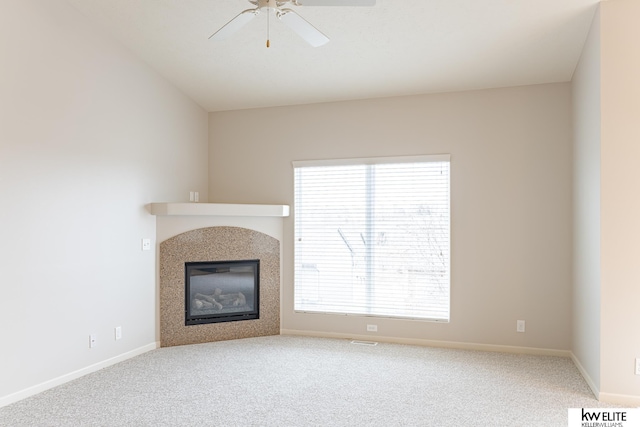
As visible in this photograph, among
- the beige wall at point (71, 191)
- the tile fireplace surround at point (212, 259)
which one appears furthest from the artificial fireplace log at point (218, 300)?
the beige wall at point (71, 191)

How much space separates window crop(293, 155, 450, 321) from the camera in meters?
5.12

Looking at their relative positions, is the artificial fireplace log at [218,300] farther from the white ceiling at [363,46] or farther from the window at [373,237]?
the white ceiling at [363,46]

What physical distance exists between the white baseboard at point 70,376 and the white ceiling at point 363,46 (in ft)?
9.64

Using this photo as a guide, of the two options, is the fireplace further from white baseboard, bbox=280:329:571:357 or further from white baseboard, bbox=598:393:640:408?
white baseboard, bbox=598:393:640:408

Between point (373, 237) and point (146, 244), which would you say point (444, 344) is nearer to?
point (373, 237)

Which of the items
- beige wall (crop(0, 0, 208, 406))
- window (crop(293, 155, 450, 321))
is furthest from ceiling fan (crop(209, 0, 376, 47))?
window (crop(293, 155, 450, 321))

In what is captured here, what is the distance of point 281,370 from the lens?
426 centimetres

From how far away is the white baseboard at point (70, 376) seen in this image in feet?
11.5

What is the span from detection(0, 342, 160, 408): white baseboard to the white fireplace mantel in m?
1.43

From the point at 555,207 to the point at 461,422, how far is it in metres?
2.56

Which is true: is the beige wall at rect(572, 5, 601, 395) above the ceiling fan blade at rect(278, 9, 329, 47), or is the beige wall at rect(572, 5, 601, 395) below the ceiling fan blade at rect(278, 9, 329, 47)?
below

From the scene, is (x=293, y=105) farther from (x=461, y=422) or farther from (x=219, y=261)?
(x=461, y=422)

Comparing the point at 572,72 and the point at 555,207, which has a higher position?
the point at 572,72

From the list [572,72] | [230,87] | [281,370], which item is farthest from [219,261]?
[572,72]
